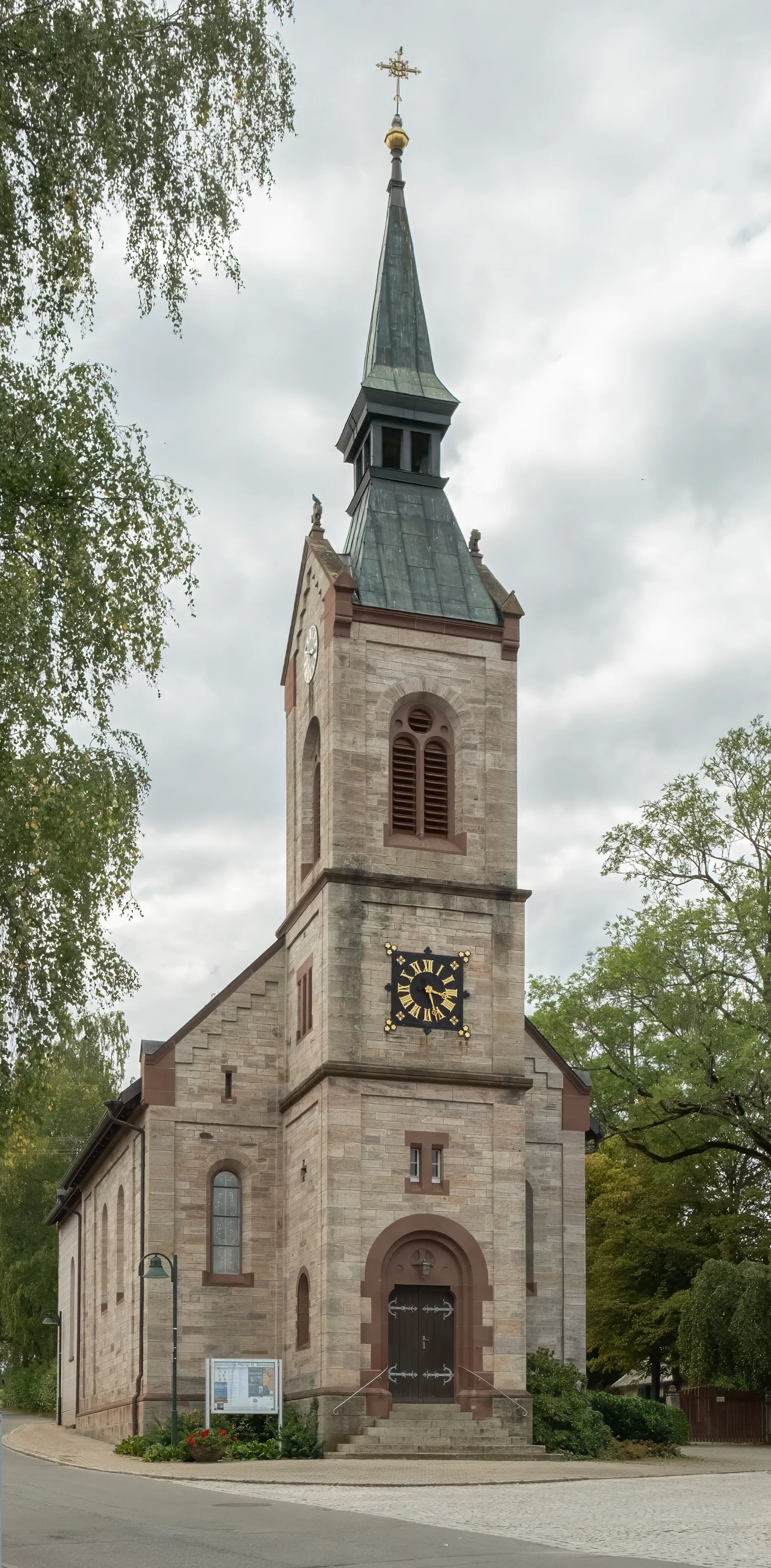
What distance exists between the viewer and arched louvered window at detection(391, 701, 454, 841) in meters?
36.5

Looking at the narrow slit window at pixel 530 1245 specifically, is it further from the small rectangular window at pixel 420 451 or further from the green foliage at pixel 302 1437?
the small rectangular window at pixel 420 451

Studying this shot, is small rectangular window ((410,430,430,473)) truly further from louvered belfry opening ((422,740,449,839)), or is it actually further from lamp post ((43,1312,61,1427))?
lamp post ((43,1312,61,1427))

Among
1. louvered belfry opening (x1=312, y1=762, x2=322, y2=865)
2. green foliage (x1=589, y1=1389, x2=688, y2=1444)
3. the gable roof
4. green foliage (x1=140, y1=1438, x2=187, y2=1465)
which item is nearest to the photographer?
green foliage (x1=140, y1=1438, x2=187, y2=1465)

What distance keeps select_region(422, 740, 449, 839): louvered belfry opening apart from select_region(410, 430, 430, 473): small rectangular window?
24.5 feet

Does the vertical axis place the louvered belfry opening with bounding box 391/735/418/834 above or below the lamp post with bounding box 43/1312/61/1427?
above

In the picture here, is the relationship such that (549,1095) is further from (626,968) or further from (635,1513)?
(635,1513)

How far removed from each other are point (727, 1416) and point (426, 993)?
17966mm

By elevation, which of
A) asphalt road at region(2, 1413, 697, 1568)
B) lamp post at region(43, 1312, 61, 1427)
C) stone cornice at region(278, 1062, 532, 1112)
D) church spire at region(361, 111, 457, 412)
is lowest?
lamp post at region(43, 1312, 61, 1427)

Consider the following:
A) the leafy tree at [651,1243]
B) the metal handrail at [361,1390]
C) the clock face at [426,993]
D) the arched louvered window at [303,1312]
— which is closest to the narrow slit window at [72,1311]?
the leafy tree at [651,1243]

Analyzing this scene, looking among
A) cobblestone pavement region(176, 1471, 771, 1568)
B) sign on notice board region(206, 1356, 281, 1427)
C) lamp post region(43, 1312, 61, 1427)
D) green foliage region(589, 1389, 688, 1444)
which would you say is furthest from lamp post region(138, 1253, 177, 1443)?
lamp post region(43, 1312, 61, 1427)

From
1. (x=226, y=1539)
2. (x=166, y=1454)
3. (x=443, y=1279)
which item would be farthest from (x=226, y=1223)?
(x=226, y=1539)

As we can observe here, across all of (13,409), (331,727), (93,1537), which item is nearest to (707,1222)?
(331,727)

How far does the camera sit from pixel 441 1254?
34031 millimetres

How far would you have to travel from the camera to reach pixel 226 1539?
53.6ft
